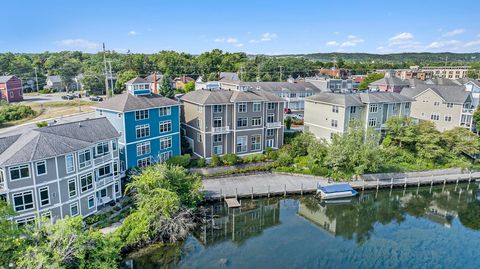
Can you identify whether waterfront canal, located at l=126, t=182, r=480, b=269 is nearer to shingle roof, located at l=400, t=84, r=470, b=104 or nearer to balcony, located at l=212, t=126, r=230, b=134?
balcony, located at l=212, t=126, r=230, b=134

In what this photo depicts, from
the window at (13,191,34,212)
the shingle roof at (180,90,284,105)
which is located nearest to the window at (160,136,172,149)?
the shingle roof at (180,90,284,105)

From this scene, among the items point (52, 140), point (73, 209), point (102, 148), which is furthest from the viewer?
point (102, 148)

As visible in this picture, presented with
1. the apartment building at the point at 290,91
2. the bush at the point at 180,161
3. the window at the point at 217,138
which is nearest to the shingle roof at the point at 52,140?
the bush at the point at 180,161

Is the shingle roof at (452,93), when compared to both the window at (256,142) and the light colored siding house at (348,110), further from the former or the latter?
the window at (256,142)

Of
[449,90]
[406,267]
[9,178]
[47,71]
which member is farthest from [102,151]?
[47,71]

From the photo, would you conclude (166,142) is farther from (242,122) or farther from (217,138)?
(242,122)

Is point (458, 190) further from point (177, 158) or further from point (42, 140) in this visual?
point (42, 140)

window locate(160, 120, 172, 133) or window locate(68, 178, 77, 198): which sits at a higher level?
window locate(160, 120, 172, 133)

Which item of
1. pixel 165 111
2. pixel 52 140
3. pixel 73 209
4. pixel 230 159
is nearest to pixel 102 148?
pixel 52 140
